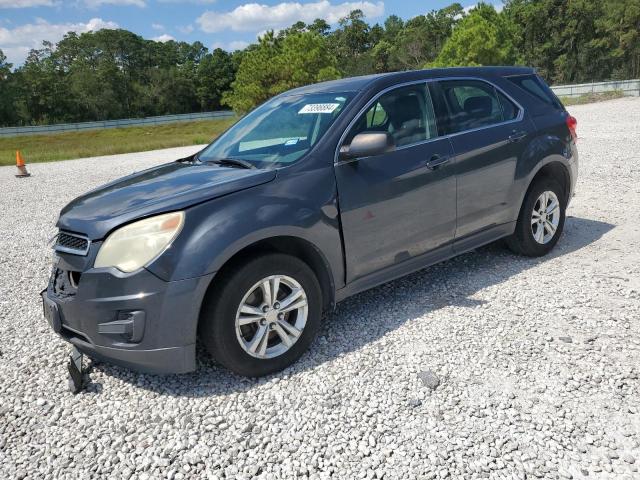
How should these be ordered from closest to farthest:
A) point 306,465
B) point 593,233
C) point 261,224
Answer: point 306,465, point 261,224, point 593,233

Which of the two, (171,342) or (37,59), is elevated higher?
(37,59)

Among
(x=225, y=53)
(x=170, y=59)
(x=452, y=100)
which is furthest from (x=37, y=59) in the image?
(x=452, y=100)

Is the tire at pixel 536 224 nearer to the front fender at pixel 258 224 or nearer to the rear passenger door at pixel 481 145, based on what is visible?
the rear passenger door at pixel 481 145

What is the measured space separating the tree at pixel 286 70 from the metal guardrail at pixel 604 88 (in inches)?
711

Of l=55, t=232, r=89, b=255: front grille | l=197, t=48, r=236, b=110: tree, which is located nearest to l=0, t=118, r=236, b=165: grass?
l=197, t=48, r=236, b=110: tree

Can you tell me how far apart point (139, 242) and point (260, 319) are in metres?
0.85

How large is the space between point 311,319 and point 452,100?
2.25 meters

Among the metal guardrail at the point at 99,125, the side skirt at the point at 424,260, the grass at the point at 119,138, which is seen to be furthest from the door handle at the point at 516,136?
the metal guardrail at the point at 99,125

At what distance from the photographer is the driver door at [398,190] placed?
3508 millimetres

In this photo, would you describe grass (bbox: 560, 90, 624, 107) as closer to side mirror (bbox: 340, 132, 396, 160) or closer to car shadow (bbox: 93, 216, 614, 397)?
car shadow (bbox: 93, 216, 614, 397)

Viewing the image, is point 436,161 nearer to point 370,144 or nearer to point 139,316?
point 370,144

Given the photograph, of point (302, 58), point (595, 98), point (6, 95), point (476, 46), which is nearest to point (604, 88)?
point (595, 98)

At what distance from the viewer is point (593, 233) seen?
576cm

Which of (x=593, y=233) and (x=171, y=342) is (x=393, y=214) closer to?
(x=171, y=342)
